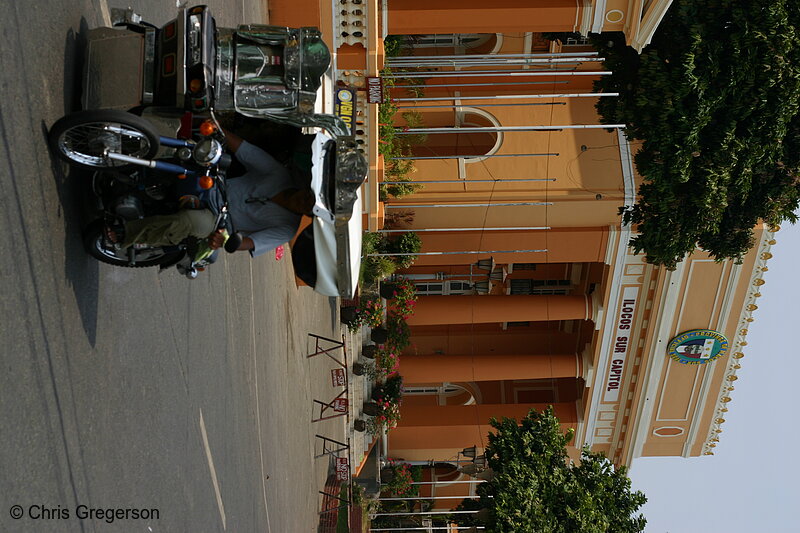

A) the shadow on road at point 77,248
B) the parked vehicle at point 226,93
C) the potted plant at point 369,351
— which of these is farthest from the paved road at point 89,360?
the potted plant at point 369,351

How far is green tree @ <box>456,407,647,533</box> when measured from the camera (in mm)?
15219

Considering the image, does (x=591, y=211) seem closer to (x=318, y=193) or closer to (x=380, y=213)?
(x=380, y=213)

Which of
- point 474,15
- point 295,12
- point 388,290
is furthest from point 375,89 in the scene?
point 388,290

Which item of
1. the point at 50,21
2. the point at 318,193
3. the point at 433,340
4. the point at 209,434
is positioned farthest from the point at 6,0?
the point at 433,340

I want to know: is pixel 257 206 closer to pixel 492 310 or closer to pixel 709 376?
pixel 492 310

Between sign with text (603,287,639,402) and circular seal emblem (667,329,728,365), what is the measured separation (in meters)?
1.36

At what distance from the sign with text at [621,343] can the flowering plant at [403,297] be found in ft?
21.7

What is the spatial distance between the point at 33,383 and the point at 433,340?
71.9 feet

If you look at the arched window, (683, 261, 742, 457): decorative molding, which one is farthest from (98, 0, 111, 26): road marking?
the arched window

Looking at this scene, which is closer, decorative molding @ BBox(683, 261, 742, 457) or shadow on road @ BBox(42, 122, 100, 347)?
shadow on road @ BBox(42, 122, 100, 347)

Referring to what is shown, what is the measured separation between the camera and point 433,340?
26.5m

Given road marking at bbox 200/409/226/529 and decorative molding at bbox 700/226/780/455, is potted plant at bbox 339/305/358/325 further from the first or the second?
decorative molding at bbox 700/226/780/455

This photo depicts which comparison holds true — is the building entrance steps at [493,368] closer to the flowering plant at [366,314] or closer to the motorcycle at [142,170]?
the flowering plant at [366,314]

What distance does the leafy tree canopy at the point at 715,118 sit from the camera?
13445mm
